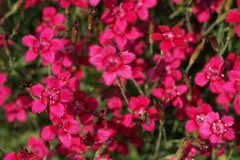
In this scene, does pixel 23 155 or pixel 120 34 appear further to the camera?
pixel 120 34

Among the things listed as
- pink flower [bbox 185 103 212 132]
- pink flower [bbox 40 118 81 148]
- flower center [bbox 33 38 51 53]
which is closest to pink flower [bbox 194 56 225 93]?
pink flower [bbox 185 103 212 132]

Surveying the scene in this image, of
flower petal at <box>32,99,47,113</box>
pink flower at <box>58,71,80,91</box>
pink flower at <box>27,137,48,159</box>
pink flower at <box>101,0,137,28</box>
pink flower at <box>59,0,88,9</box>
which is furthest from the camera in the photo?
pink flower at <box>27,137,48,159</box>

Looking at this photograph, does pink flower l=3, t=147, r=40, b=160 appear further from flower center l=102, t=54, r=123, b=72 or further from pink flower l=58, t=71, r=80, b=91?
flower center l=102, t=54, r=123, b=72

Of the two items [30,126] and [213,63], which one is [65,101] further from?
[30,126]

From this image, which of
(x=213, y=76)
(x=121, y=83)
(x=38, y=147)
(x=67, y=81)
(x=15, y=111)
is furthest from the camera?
(x=15, y=111)

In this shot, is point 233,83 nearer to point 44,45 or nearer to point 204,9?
point 204,9

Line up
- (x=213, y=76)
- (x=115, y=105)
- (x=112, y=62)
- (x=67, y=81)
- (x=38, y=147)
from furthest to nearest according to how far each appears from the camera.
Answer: (x=38, y=147)
(x=115, y=105)
(x=213, y=76)
(x=67, y=81)
(x=112, y=62)

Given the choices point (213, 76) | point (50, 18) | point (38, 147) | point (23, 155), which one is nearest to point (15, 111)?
point (38, 147)

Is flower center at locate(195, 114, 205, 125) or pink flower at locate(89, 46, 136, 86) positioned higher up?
pink flower at locate(89, 46, 136, 86)

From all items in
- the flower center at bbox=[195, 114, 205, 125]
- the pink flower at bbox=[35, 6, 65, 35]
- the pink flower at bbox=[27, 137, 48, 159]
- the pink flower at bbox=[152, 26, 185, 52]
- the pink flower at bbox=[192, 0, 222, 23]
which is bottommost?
the pink flower at bbox=[27, 137, 48, 159]
